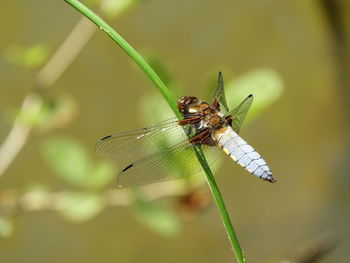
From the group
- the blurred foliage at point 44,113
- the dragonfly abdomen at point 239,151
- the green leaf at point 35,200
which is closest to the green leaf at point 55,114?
the blurred foliage at point 44,113

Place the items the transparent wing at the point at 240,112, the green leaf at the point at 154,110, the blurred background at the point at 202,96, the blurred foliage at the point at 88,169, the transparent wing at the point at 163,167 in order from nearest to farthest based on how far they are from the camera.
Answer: the transparent wing at the point at 163,167, the transparent wing at the point at 240,112, the green leaf at the point at 154,110, the blurred foliage at the point at 88,169, the blurred background at the point at 202,96

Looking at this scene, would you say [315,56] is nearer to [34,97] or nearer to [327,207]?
[327,207]

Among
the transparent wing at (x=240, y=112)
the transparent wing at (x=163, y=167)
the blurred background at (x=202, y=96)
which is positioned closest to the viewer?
the transparent wing at (x=163, y=167)

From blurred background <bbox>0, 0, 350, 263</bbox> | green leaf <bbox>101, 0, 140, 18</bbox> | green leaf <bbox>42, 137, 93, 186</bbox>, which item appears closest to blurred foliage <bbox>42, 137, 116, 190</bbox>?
green leaf <bbox>42, 137, 93, 186</bbox>

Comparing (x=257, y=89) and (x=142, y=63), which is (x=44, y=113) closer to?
(x=257, y=89)

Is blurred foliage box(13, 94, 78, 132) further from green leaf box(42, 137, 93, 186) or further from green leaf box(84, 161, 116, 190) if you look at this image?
green leaf box(84, 161, 116, 190)

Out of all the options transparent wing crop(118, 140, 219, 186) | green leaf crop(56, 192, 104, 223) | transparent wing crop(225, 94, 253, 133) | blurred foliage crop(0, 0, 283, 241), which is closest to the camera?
transparent wing crop(118, 140, 219, 186)

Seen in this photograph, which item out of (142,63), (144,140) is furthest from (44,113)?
(142,63)

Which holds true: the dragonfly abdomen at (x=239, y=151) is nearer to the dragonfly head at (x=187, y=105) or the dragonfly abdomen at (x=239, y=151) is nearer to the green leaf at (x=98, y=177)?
A: the dragonfly head at (x=187, y=105)
